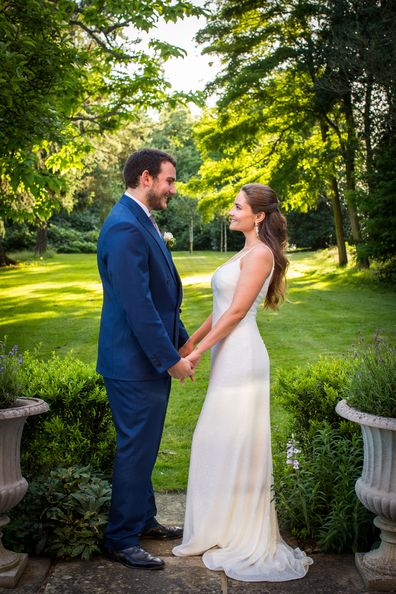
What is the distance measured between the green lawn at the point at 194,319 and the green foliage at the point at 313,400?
245mm

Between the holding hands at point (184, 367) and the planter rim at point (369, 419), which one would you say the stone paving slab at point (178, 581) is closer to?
the planter rim at point (369, 419)

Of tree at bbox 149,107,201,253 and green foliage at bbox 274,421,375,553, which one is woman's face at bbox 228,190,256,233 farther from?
tree at bbox 149,107,201,253

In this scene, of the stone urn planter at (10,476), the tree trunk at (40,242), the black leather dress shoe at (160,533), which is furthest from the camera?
the tree trunk at (40,242)

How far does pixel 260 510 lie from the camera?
386 cm

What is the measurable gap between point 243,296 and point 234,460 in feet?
3.18

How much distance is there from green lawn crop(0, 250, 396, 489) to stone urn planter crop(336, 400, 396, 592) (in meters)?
1.16

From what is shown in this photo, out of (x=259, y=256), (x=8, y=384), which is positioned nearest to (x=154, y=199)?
(x=259, y=256)

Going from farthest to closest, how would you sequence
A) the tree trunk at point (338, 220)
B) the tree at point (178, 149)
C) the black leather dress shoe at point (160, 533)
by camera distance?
the tree at point (178, 149) < the tree trunk at point (338, 220) < the black leather dress shoe at point (160, 533)

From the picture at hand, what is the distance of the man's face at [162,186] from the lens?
3.80 m

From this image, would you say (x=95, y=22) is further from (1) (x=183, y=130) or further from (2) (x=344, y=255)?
(1) (x=183, y=130)

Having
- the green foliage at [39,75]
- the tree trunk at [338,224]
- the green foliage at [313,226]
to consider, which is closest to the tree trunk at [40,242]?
the tree trunk at [338,224]

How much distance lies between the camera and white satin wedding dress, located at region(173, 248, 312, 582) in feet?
12.5

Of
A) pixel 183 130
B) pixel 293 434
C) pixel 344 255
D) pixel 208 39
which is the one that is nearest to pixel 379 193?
pixel 344 255

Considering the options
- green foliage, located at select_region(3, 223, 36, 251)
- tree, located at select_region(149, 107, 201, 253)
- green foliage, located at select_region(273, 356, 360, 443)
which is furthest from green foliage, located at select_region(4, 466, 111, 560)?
tree, located at select_region(149, 107, 201, 253)
